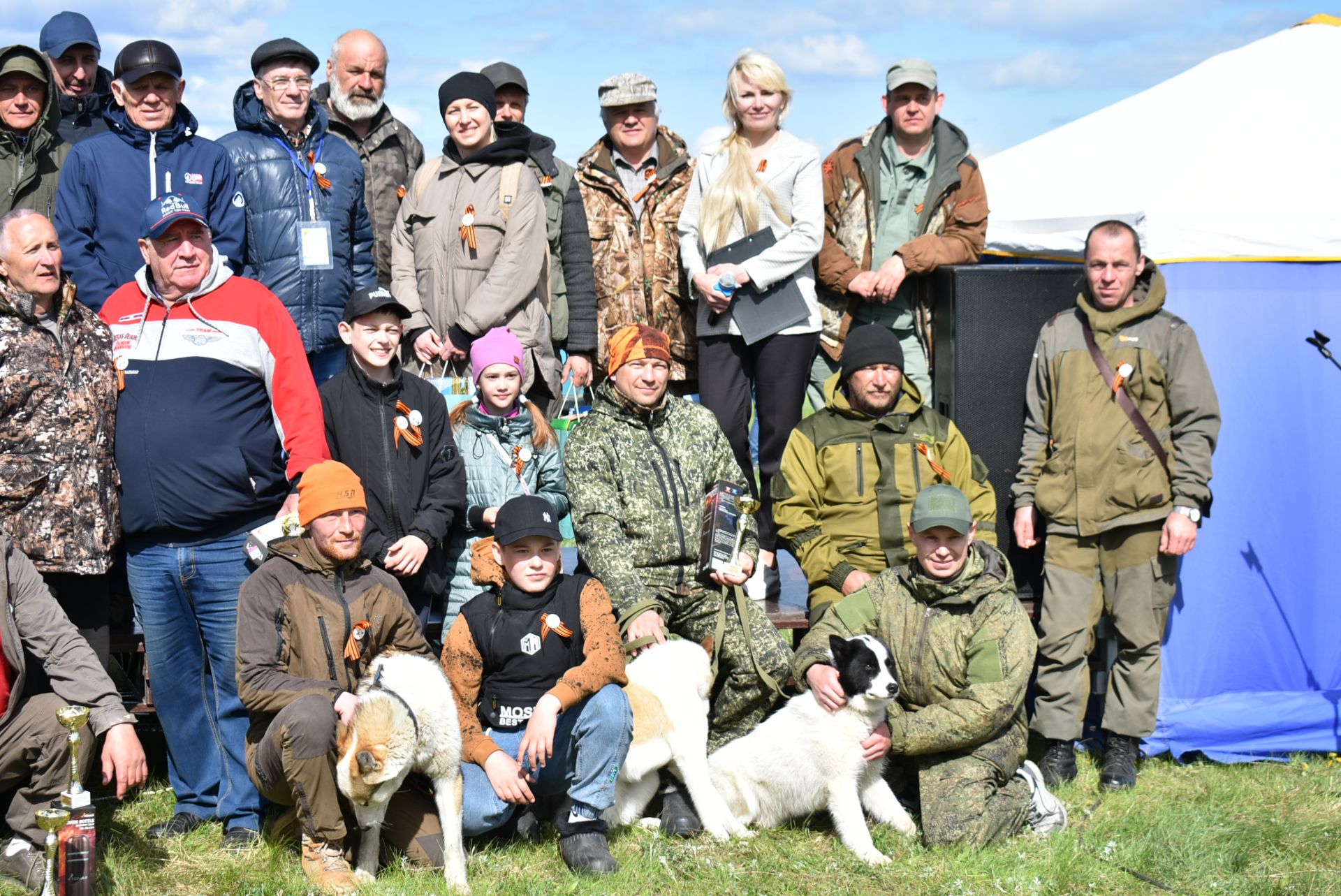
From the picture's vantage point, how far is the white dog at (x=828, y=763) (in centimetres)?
432

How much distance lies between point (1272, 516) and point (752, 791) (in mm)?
2739

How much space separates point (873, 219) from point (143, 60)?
3097 millimetres

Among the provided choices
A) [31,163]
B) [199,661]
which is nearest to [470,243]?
[31,163]

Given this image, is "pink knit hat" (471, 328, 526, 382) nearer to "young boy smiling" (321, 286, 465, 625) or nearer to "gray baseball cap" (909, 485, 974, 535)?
"young boy smiling" (321, 286, 465, 625)

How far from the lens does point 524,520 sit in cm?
418

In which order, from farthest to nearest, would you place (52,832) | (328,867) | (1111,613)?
1. (1111,613)
2. (328,867)
3. (52,832)

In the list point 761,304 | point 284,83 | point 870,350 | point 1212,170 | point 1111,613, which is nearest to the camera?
point 870,350

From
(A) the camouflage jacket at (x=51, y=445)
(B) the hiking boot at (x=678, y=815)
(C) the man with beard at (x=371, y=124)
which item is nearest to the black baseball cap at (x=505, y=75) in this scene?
(C) the man with beard at (x=371, y=124)

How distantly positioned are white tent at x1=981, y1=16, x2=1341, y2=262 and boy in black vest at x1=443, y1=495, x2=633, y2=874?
298cm

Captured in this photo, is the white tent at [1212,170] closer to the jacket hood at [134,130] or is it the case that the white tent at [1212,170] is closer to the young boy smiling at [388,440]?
the young boy smiling at [388,440]

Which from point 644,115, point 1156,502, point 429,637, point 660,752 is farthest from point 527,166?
point 1156,502

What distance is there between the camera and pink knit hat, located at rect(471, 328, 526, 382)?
488cm

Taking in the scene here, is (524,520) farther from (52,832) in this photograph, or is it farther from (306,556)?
(52,832)

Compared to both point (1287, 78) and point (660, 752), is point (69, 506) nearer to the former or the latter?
point (660, 752)
